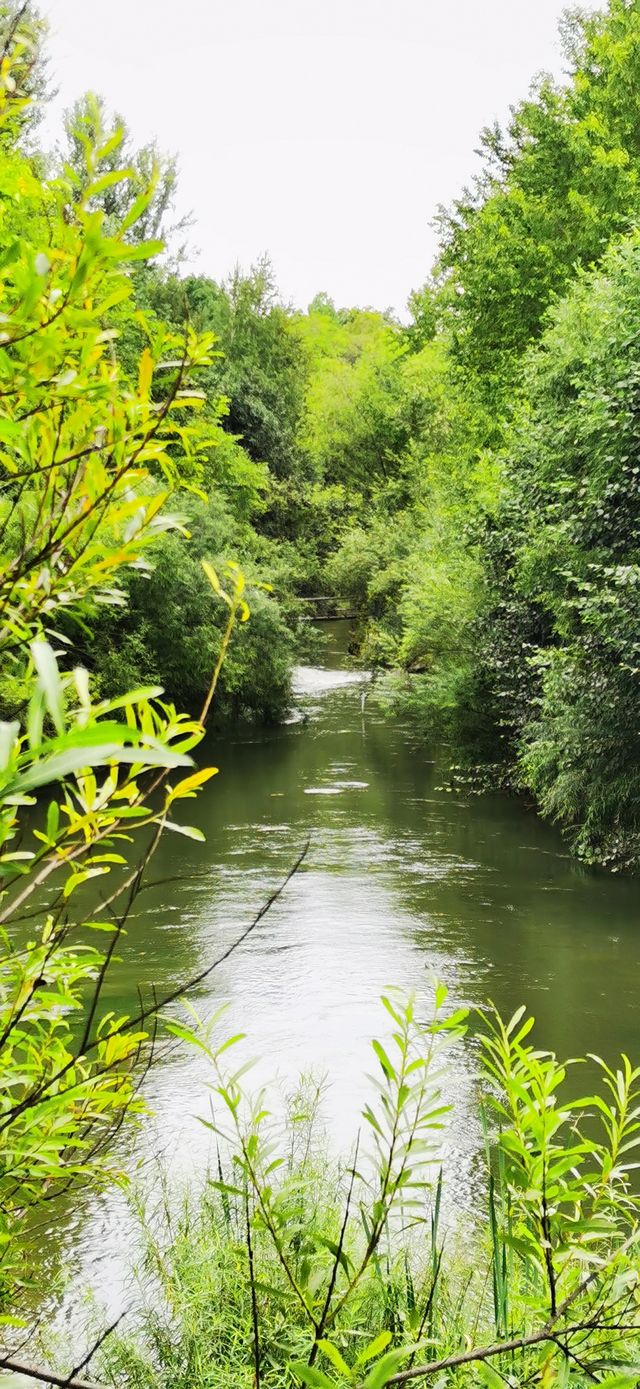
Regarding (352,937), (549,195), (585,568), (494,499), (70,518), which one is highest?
(549,195)

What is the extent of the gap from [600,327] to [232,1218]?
10.5m

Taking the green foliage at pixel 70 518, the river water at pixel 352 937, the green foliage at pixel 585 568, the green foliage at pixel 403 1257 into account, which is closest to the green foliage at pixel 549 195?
the green foliage at pixel 585 568

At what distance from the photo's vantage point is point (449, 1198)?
5.66 meters

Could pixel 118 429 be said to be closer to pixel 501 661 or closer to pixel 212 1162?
pixel 212 1162

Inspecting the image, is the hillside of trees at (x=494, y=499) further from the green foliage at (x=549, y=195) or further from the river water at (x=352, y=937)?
the river water at (x=352, y=937)

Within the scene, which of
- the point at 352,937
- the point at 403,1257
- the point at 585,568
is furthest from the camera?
the point at 585,568

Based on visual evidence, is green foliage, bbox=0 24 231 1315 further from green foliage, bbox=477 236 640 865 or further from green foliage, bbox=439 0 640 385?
green foliage, bbox=439 0 640 385

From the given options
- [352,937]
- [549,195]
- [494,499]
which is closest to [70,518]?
[352,937]

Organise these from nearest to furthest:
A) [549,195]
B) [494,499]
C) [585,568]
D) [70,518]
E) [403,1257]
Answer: [70,518] < [403,1257] < [585,568] < [494,499] < [549,195]

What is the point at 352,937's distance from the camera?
384 inches

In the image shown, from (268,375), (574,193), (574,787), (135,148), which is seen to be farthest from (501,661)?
(268,375)

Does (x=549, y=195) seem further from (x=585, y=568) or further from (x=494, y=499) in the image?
(x=585, y=568)

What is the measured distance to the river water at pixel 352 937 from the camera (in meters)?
6.68

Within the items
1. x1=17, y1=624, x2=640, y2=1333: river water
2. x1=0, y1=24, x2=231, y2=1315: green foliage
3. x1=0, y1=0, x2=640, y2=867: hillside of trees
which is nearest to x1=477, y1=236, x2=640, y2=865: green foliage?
x1=0, y1=0, x2=640, y2=867: hillside of trees
